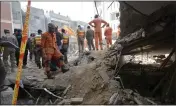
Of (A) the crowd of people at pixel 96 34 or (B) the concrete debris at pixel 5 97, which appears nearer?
(B) the concrete debris at pixel 5 97

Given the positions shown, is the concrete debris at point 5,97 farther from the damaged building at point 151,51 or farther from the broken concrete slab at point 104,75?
the damaged building at point 151,51

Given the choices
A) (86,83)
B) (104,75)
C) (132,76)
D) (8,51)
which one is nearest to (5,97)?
(86,83)

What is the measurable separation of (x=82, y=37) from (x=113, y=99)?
7324 millimetres

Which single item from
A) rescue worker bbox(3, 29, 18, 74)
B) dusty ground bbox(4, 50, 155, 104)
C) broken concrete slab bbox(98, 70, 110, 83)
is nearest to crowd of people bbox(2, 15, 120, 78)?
rescue worker bbox(3, 29, 18, 74)

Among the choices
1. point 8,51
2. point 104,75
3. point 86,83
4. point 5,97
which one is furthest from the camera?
point 8,51

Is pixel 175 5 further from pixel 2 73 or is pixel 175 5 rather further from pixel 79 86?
pixel 2 73

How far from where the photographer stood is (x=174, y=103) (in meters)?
5.20

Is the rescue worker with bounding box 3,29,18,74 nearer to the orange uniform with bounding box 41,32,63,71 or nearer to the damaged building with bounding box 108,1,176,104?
the orange uniform with bounding box 41,32,63,71

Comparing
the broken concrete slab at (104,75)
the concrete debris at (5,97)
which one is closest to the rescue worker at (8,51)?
the concrete debris at (5,97)

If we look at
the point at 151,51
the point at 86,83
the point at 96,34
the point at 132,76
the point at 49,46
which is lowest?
the point at 86,83

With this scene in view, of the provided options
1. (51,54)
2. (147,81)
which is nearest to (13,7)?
(51,54)

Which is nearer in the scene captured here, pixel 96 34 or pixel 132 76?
pixel 132 76

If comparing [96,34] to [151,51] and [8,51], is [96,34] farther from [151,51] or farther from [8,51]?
[151,51]

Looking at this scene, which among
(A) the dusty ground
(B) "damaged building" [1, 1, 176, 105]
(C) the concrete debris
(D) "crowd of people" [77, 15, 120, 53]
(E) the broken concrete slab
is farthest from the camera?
Answer: (D) "crowd of people" [77, 15, 120, 53]
